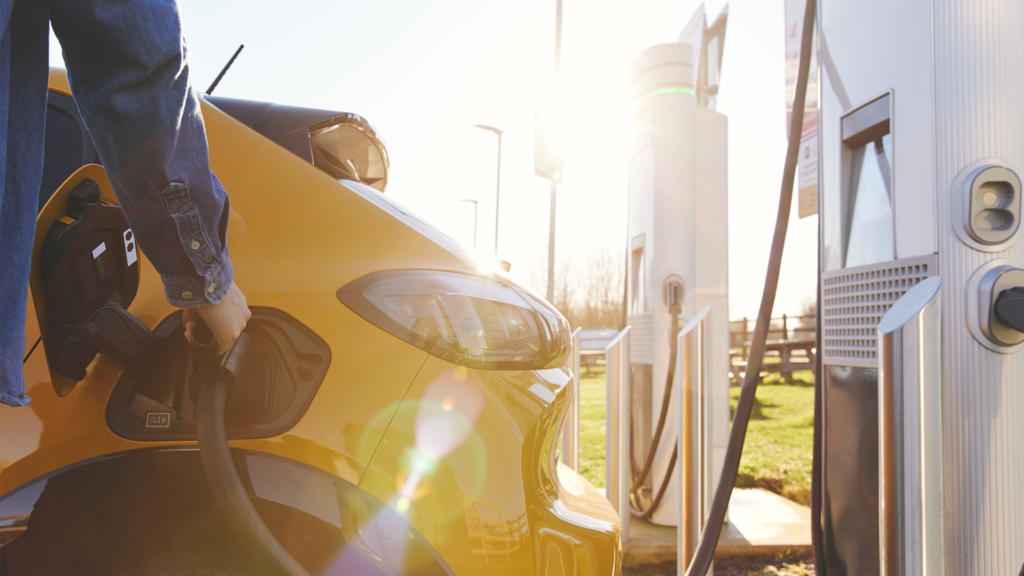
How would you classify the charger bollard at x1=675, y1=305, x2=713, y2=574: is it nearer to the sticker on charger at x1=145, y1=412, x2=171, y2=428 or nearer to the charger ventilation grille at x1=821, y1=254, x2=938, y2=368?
the charger ventilation grille at x1=821, y1=254, x2=938, y2=368

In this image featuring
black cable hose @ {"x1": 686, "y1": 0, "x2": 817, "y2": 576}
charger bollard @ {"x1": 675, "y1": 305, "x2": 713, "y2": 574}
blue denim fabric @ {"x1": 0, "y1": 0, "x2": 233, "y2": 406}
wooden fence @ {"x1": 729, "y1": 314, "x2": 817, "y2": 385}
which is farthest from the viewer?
wooden fence @ {"x1": 729, "y1": 314, "x2": 817, "y2": 385}

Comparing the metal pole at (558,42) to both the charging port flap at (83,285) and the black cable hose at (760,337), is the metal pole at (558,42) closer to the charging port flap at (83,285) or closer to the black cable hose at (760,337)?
the black cable hose at (760,337)

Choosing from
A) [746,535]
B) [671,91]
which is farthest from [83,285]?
[671,91]

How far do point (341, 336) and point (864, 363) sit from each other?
1639 millimetres

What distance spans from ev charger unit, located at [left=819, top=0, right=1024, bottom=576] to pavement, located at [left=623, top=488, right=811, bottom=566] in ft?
5.73

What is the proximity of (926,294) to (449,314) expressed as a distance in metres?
1.16

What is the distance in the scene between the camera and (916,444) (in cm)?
134

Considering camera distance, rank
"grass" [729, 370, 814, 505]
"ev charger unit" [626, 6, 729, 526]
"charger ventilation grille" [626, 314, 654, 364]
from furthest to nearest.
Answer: "grass" [729, 370, 814, 505] < "charger ventilation grille" [626, 314, 654, 364] < "ev charger unit" [626, 6, 729, 526]

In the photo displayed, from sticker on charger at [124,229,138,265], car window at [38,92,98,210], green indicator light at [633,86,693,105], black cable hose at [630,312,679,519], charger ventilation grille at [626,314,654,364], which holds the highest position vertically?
green indicator light at [633,86,693,105]

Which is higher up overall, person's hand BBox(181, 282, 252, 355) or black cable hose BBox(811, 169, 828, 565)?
person's hand BBox(181, 282, 252, 355)

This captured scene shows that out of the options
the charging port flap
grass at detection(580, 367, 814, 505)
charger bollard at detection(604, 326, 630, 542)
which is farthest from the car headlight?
grass at detection(580, 367, 814, 505)

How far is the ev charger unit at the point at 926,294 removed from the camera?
1.36 m

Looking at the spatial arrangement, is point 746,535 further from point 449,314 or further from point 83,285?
point 83,285

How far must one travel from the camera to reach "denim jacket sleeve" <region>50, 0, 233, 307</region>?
853mm
